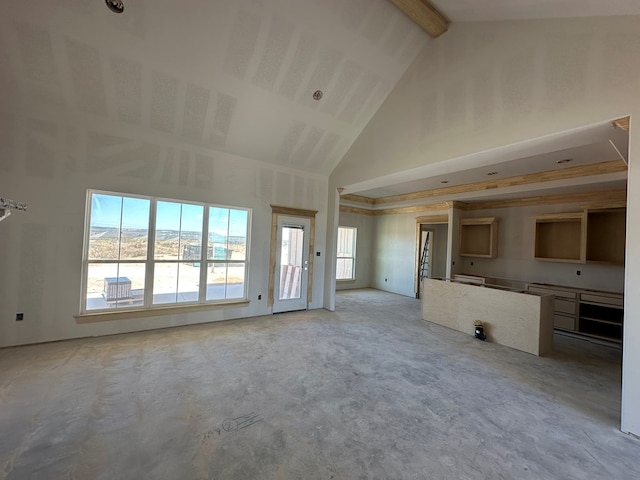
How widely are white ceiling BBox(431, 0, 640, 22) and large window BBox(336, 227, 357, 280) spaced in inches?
246

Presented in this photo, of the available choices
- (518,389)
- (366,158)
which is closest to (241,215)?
(366,158)

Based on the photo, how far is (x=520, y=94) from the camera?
300 cm

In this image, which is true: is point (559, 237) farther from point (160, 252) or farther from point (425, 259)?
point (160, 252)

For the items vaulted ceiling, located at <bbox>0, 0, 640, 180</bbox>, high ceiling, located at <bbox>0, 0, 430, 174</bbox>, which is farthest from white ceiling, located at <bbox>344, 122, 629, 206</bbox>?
high ceiling, located at <bbox>0, 0, 430, 174</bbox>

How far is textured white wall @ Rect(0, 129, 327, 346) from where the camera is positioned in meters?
3.48

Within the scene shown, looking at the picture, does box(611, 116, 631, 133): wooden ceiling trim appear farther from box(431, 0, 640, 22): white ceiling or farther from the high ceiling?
the high ceiling

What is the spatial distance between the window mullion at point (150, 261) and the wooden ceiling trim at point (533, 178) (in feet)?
20.9

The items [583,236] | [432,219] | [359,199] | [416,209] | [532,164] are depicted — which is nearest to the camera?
[532,164]

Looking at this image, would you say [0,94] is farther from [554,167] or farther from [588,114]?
[554,167]

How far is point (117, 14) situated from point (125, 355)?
3.99m

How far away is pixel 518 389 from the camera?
9.61 feet

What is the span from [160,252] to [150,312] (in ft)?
3.22

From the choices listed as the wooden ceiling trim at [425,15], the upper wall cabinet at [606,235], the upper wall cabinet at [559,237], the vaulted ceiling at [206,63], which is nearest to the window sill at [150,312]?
the vaulted ceiling at [206,63]

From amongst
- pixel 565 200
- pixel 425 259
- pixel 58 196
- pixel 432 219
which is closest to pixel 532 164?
pixel 565 200
